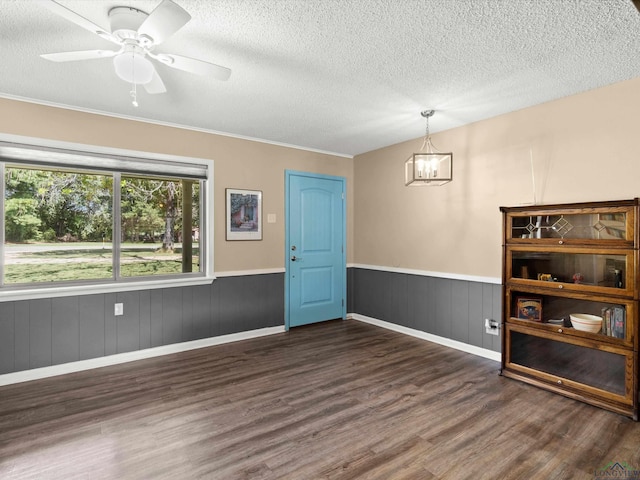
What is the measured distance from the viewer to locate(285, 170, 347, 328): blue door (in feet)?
15.2

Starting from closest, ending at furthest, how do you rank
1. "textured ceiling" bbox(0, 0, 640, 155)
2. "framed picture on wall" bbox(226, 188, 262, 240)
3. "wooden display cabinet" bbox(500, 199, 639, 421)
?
"textured ceiling" bbox(0, 0, 640, 155)
"wooden display cabinet" bbox(500, 199, 639, 421)
"framed picture on wall" bbox(226, 188, 262, 240)

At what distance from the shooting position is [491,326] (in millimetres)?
3531

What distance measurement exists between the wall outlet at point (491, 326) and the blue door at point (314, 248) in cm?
206

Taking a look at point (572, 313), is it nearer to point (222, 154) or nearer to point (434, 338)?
point (434, 338)

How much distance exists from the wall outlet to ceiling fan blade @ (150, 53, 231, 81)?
10.7 feet

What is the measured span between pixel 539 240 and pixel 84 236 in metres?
4.13

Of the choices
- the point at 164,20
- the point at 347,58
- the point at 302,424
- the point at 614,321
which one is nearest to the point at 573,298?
the point at 614,321

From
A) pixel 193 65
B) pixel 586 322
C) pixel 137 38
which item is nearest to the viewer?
pixel 137 38

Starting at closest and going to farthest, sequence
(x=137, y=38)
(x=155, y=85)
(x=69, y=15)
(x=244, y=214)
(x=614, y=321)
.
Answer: (x=69, y=15) → (x=137, y=38) → (x=155, y=85) → (x=614, y=321) → (x=244, y=214)

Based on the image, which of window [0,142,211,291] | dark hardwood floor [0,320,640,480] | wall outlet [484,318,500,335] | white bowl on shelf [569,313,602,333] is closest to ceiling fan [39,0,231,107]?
window [0,142,211,291]

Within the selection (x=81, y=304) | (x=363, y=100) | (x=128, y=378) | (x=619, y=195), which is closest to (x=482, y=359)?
(x=619, y=195)

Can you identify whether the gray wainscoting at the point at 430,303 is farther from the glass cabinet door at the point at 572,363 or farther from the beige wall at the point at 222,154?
the beige wall at the point at 222,154

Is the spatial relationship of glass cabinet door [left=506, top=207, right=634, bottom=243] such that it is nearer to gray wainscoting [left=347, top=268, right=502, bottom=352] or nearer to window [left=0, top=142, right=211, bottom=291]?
gray wainscoting [left=347, top=268, right=502, bottom=352]

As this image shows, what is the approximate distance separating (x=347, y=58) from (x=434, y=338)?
3139 mm
